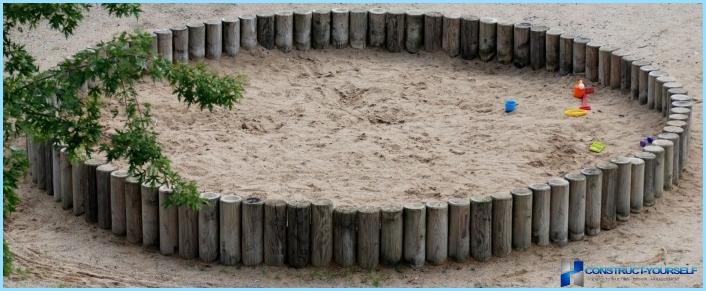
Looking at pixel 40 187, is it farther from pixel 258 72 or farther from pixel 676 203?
pixel 676 203

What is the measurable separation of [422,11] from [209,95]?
6.74 metres

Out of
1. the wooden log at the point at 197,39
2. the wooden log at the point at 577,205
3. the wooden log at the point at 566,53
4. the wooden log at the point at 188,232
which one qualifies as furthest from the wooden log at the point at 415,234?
the wooden log at the point at 197,39

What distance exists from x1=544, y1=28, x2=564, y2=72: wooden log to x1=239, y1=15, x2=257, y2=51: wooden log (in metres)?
2.82

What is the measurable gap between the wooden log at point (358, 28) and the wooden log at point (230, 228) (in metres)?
4.85

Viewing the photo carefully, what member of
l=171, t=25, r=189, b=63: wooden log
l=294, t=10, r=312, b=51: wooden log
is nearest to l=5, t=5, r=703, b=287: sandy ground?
l=294, t=10, r=312, b=51: wooden log

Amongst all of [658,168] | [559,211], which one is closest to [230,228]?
[559,211]

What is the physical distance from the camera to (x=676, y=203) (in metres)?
13.6

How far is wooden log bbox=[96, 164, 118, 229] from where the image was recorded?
1301cm

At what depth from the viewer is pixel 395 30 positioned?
1712 centimetres

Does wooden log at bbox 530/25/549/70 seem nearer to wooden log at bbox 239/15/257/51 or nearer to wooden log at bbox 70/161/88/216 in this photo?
wooden log at bbox 239/15/257/51

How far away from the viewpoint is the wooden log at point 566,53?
16266 millimetres

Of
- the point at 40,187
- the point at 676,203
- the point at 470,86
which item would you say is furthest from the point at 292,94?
the point at 676,203

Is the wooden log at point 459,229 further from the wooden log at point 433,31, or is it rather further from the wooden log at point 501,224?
the wooden log at point 433,31

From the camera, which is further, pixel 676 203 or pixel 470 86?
pixel 470 86
